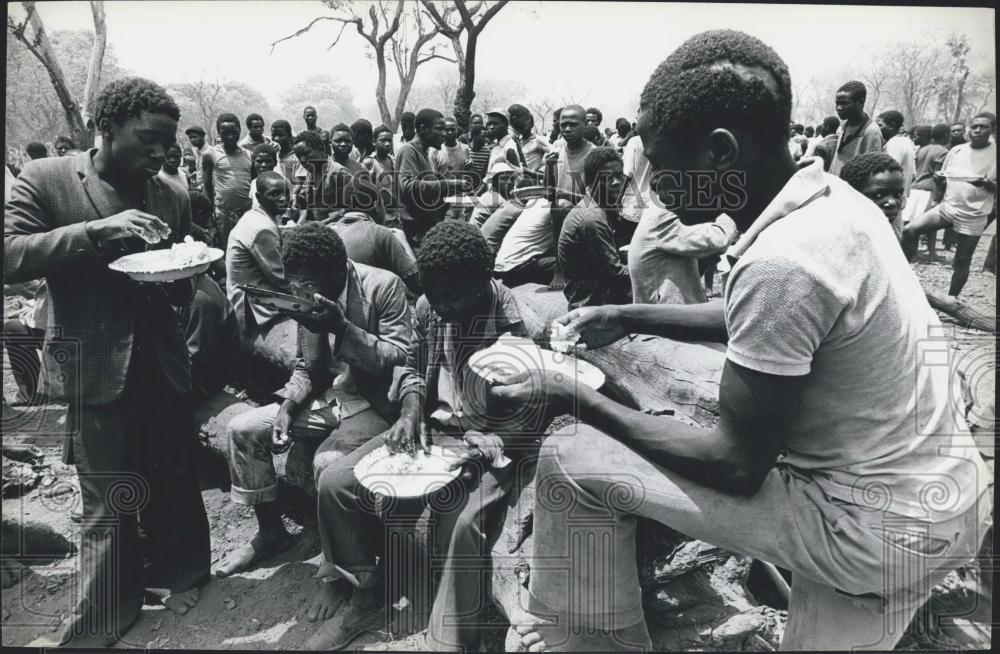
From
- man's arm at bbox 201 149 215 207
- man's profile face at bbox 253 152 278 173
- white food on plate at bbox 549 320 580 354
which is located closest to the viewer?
white food on plate at bbox 549 320 580 354

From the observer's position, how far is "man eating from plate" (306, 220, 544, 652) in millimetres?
2320

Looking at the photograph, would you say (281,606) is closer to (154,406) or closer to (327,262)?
(154,406)

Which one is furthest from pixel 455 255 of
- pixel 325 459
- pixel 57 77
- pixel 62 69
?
pixel 62 69

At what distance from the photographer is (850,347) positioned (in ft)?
4.87

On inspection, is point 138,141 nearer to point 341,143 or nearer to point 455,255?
point 455,255

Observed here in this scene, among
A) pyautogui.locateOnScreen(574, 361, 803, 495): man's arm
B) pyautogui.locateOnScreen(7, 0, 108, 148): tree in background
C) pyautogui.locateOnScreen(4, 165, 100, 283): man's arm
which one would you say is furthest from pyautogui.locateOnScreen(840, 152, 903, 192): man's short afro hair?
pyautogui.locateOnScreen(7, 0, 108, 148): tree in background

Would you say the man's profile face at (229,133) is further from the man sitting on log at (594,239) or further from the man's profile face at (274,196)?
the man sitting on log at (594,239)

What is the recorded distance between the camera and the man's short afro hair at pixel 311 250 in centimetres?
279

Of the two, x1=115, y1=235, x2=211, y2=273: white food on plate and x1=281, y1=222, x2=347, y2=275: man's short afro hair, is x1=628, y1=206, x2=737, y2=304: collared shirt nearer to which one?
x1=281, y1=222, x2=347, y2=275: man's short afro hair

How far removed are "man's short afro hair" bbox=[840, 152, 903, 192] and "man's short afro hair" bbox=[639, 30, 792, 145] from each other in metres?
2.53

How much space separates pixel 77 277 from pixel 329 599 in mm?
1636

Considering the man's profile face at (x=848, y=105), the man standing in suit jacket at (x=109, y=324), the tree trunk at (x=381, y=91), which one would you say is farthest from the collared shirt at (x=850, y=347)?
the tree trunk at (x=381, y=91)

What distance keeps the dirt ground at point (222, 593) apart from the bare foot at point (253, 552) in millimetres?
40

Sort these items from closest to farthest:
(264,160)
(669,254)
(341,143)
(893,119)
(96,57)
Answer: (669,254), (264,160), (341,143), (893,119), (96,57)
